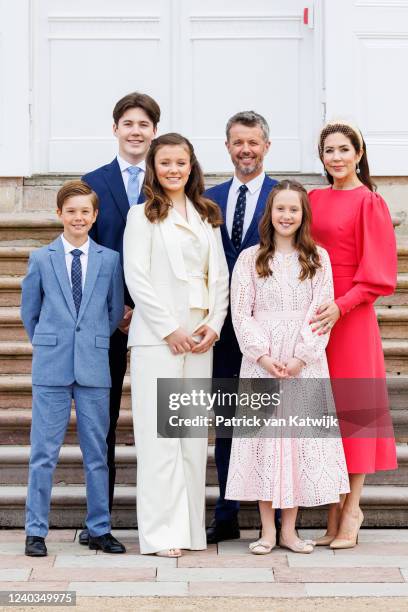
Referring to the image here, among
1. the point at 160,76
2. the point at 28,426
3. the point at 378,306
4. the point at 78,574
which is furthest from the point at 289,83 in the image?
the point at 78,574

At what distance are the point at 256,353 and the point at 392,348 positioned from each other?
56.9 inches

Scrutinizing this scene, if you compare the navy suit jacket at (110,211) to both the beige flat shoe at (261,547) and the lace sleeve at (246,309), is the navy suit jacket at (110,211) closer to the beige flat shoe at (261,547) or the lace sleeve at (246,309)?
the lace sleeve at (246,309)

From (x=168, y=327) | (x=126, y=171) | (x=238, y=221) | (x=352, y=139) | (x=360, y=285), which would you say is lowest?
(x=168, y=327)

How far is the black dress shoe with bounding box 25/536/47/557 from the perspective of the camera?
16.5ft

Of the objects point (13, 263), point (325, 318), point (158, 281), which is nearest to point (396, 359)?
point (325, 318)

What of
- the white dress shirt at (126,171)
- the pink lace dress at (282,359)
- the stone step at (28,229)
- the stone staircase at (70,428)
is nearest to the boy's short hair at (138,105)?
the white dress shirt at (126,171)

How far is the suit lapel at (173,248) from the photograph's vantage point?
5141 millimetres

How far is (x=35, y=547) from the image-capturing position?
16.5 ft

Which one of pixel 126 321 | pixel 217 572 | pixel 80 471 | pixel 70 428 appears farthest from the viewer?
pixel 70 428

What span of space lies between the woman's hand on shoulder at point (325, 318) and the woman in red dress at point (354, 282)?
5 centimetres

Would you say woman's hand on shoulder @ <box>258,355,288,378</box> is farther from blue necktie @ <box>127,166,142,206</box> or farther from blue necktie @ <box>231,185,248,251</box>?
blue necktie @ <box>127,166,142,206</box>

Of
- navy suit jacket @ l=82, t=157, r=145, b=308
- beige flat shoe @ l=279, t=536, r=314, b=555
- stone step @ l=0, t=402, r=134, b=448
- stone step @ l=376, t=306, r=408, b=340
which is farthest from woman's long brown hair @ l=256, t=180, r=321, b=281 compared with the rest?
stone step @ l=376, t=306, r=408, b=340

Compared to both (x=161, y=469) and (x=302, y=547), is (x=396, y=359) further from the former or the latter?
(x=161, y=469)

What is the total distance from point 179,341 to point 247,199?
73 cm
